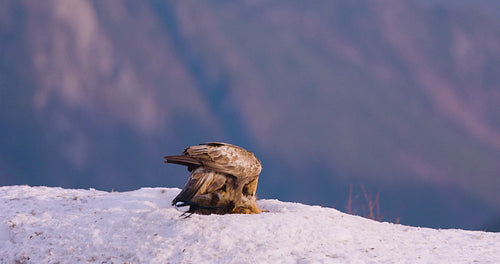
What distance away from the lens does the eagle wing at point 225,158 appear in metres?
6.59

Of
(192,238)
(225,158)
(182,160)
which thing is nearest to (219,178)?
(225,158)

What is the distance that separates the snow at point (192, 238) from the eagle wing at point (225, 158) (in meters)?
0.76

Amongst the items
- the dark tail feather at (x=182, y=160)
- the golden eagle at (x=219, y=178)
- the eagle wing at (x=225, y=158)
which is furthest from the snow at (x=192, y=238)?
the dark tail feather at (x=182, y=160)

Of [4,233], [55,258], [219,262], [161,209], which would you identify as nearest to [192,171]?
[161,209]

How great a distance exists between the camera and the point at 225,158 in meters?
6.84

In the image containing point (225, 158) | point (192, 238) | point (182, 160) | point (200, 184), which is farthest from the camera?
point (225, 158)

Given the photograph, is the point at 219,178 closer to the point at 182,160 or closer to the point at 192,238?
the point at 182,160

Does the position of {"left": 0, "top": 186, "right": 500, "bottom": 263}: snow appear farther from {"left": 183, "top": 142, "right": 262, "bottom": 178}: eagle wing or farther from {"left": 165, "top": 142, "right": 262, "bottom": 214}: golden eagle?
{"left": 183, "top": 142, "right": 262, "bottom": 178}: eagle wing

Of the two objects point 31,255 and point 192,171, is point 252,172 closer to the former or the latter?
point 192,171

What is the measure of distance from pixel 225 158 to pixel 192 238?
1305 mm

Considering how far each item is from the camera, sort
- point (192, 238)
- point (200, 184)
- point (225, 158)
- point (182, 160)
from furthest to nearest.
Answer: point (225, 158) → point (200, 184) → point (182, 160) → point (192, 238)

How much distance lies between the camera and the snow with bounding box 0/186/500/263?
6.00 meters

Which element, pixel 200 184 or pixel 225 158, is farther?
pixel 225 158

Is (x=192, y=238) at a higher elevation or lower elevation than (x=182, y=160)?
lower
